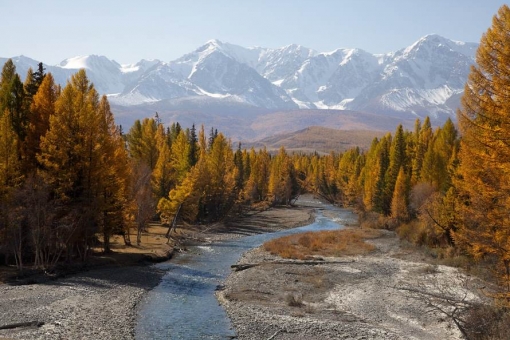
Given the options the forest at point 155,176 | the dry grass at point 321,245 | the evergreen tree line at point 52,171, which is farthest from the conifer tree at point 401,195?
the evergreen tree line at point 52,171

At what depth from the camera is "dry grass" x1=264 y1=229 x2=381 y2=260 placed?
180ft

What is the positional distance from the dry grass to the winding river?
5.39 meters

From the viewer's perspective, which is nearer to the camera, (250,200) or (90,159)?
(90,159)

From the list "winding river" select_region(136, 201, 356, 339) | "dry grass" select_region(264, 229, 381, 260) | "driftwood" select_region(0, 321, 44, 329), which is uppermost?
"driftwood" select_region(0, 321, 44, 329)

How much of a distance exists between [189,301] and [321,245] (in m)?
29.5

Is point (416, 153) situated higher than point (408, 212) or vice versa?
point (416, 153)

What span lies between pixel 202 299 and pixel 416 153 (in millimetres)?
56643

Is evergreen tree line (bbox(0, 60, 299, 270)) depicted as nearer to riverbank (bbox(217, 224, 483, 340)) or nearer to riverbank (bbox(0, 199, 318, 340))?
riverbank (bbox(0, 199, 318, 340))

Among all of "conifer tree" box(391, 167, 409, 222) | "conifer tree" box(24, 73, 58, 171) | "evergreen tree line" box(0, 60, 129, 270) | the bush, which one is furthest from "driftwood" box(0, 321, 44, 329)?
"conifer tree" box(391, 167, 409, 222)

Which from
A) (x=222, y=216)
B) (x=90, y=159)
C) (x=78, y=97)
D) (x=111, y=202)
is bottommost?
(x=222, y=216)

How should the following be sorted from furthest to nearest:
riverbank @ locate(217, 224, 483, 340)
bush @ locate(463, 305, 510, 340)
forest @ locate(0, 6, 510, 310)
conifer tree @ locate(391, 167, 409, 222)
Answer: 1. conifer tree @ locate(391, 167, 409, 222)
2. riverbank @ locate(217, 224, 483, 340)
3. bush @ locate(463, 305, 510, 340)
4. forest @ locate(0, 6, 510, 310)

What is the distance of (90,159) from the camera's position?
134 feet

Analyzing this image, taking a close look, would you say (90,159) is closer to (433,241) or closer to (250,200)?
(433,241)

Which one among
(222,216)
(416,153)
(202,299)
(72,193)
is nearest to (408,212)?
(416,153)
